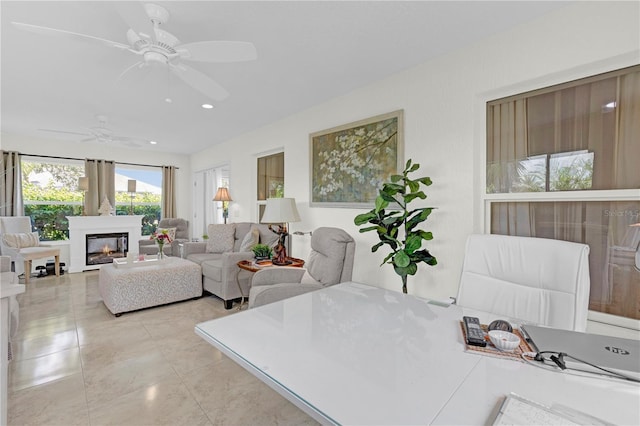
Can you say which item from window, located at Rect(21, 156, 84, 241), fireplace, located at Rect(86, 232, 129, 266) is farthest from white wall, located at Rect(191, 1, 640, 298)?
window, located at Rect(21, 156, 84, 241)

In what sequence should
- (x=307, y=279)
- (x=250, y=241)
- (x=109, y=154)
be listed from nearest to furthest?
1. (x=307, y=279)
2. (x=250, y=241)
3. (x=109, y=154)

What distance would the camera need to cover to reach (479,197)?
7.62ft

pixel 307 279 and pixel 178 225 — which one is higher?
pixel 178 225

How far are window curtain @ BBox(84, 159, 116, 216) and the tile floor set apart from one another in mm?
2959

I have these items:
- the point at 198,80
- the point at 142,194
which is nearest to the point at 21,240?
the point at 142,194

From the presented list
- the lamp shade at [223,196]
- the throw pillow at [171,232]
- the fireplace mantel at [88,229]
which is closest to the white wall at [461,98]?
the lamp shade at [223,196]

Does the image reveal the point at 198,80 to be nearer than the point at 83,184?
Yes

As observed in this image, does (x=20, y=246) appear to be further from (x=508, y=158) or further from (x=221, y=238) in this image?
(x=508, y=158)

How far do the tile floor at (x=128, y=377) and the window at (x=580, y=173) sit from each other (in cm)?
206

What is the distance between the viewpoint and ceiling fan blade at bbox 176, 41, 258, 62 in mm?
1775

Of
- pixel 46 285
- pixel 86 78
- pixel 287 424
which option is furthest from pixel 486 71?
pixel 46 285

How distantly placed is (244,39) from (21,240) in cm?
506

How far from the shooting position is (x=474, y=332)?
3.46 ft

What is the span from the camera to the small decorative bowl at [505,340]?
3.12 ft
